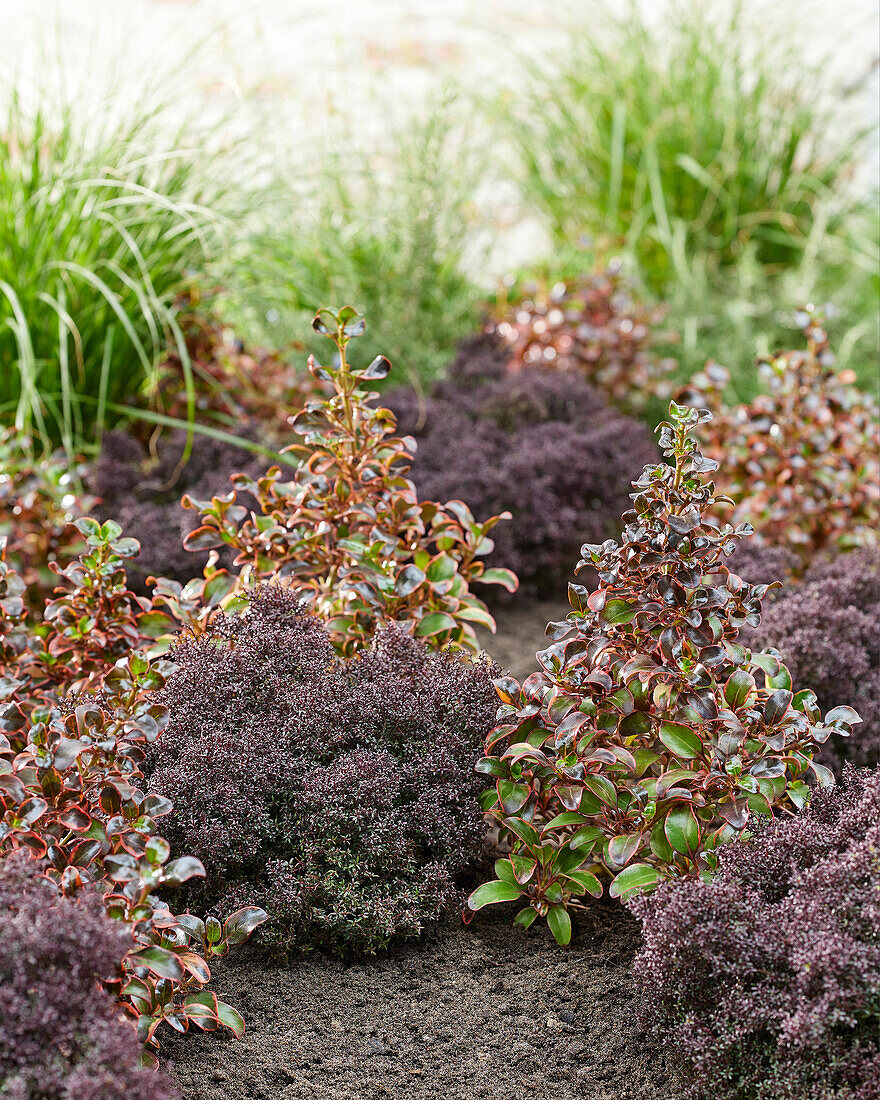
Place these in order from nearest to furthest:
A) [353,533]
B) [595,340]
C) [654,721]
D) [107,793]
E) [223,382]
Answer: [107,793]
[654,721]
[353,533]
[223,382]
[595,340]

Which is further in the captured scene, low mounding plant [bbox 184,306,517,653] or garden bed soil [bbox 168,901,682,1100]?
low mounding plant [bbox 184,306,517,653]

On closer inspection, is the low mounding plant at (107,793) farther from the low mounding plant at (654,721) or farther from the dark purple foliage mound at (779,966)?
the dark purple foliage mound at (779,966)

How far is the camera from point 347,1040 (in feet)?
5.43

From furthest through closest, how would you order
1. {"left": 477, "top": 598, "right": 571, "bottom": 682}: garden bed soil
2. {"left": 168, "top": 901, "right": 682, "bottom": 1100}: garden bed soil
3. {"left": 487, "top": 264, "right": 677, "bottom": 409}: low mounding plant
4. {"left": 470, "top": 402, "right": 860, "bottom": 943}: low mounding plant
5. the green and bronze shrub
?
{"left": 487, "top": 264, "right": 677, "bottom": 409}: low mounding plant → the green and bronze shrub → {"left": 477, "top": 598, "right": 571, "bottom": 682}: garden bed soil → {"left": 470, "top": 402, "right": 860, "bottom": 943}: low mounding plant → {"left": 168, "top": 901, "right": 682, "bottom": 1100}: garden bed soil

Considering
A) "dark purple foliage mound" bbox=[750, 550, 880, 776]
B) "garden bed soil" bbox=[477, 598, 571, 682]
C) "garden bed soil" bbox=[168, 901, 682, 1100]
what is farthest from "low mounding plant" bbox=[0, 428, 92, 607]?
"dark purple foliage mound" bbox=[750, 550, 880, 776]

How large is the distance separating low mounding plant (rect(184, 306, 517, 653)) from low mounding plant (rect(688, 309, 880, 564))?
1183 mm

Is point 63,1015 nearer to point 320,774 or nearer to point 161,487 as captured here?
point 320,774

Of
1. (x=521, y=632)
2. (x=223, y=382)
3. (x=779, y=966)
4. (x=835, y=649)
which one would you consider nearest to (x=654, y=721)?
(x=779, y=966)

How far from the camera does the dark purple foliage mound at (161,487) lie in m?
3.03

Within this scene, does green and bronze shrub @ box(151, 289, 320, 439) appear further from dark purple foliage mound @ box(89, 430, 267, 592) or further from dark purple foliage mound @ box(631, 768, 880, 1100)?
dark purple foliage mound @ box(631, 768, 880, 1100)

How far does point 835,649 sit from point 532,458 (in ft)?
3.99

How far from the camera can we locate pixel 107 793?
161cm

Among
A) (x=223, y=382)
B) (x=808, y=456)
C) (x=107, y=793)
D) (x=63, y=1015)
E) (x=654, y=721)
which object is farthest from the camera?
(x=223, y=382)

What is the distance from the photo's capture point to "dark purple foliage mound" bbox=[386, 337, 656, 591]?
3.18 metres
